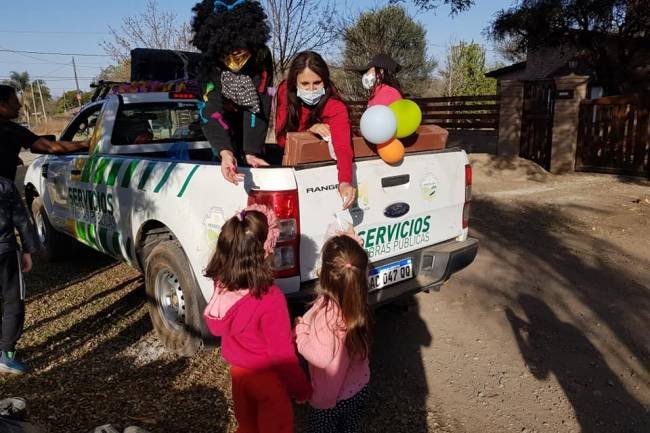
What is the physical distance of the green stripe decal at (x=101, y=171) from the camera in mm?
4371

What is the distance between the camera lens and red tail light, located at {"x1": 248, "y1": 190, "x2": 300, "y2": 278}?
284 centimetres

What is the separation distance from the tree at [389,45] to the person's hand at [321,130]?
737 inches

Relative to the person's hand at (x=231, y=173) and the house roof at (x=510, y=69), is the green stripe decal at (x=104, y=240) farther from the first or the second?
the house roof at (x=510, y=69)

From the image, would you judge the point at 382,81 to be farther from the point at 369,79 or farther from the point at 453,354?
the point at 453,354

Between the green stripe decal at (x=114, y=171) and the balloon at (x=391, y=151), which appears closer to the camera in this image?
the balloon at (x=391, y=151)

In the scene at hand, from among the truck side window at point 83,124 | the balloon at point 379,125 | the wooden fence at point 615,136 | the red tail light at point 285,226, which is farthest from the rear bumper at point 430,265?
the wooden fence at point 615,136

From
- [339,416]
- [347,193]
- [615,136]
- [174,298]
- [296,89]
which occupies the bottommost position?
[339,416]

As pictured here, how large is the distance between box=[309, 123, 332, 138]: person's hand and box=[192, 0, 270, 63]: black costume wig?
2.77 feet

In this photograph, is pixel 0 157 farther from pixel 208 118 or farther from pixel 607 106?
pixel 607 106

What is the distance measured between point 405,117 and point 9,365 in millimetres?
3112

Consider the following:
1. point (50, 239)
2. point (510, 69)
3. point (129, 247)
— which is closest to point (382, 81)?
point (129, 247)

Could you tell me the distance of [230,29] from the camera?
3633mm

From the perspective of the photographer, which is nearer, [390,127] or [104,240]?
[390,127]

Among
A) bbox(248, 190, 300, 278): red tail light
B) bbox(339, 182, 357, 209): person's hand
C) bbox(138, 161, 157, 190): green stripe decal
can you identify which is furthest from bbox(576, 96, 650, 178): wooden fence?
bbox(138, 161, 157, 190): green stripe decal
